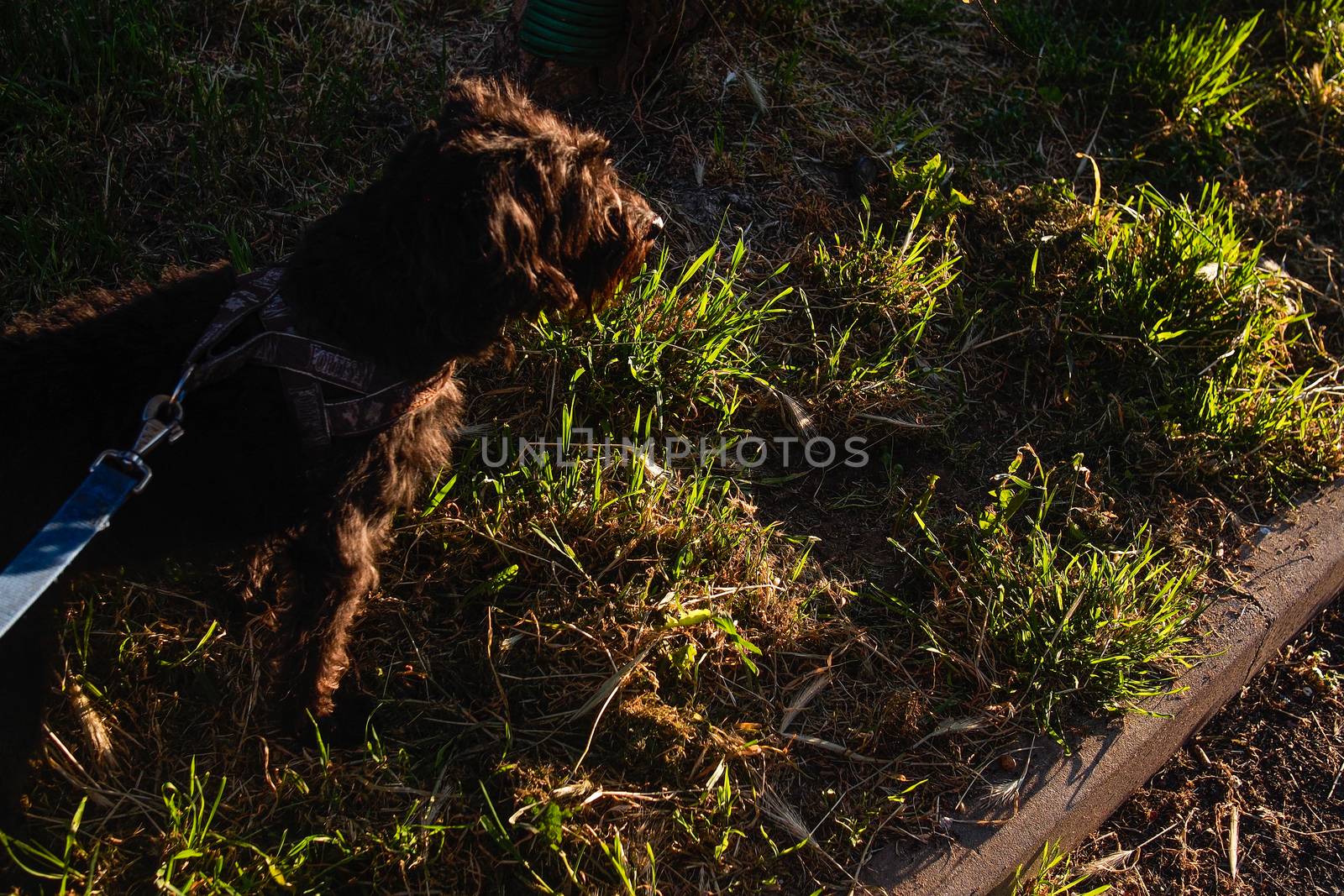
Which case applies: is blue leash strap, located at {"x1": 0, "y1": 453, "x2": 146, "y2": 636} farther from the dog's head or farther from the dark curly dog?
the dog's head

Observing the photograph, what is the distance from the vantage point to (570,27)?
338cm

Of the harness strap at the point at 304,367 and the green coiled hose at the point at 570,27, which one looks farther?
the green coiled hose at the point at 570,27

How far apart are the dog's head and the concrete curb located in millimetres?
1575

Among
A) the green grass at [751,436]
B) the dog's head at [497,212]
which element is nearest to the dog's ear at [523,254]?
the dog's head at [497,212]

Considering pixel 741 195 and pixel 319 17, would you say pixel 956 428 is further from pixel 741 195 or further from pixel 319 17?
pixel 319 17

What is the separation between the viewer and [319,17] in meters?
3.82

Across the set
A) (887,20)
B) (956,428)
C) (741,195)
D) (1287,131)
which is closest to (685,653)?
(956,428)

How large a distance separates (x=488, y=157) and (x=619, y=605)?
46.9 inches

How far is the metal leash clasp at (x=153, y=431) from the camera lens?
1.67 metres

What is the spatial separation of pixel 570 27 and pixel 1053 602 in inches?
96.4

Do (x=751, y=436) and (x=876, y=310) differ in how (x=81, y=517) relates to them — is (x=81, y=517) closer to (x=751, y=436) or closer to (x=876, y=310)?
(x=751, y=436)

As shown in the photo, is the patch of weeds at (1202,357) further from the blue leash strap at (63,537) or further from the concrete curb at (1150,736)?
the blue leash strap at (63,537)

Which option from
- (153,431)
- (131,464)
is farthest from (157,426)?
(131,464)

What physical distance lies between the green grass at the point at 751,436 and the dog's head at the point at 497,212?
644 mm
